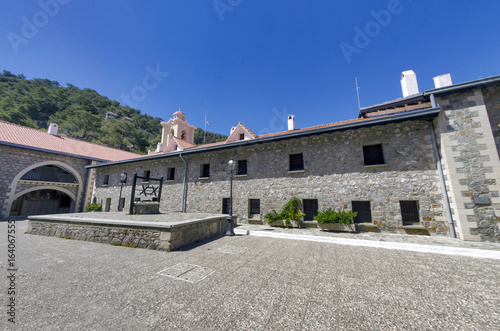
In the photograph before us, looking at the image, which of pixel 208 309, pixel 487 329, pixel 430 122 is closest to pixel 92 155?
pixel 208 309

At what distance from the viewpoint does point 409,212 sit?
769 centimetres

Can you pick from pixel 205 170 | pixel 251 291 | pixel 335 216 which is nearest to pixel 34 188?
pixel 205 170

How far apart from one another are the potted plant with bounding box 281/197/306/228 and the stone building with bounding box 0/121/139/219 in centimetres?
1954

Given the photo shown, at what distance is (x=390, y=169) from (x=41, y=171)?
2617 centimetres

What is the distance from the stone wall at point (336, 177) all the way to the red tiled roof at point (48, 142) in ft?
41.5

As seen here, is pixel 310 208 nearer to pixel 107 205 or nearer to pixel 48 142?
pixel 107 205

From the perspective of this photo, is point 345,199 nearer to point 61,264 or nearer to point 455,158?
point 455,158

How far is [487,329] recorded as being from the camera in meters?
2.12

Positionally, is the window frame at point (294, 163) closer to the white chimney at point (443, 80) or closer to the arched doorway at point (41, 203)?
the white chimney at point (443, 80)

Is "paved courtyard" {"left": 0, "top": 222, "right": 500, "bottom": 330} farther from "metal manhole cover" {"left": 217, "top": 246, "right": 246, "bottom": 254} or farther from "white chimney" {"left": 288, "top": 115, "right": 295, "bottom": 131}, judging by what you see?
"white chimney" {"left": 288, "top": 115, "right": 295, "bottom": 131}

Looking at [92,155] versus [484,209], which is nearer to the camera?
[484,209]

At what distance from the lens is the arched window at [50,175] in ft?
49.0

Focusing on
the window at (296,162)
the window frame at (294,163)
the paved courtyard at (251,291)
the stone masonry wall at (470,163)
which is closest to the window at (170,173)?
the paved courtyard at (251,291)

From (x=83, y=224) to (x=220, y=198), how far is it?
6.48 m
